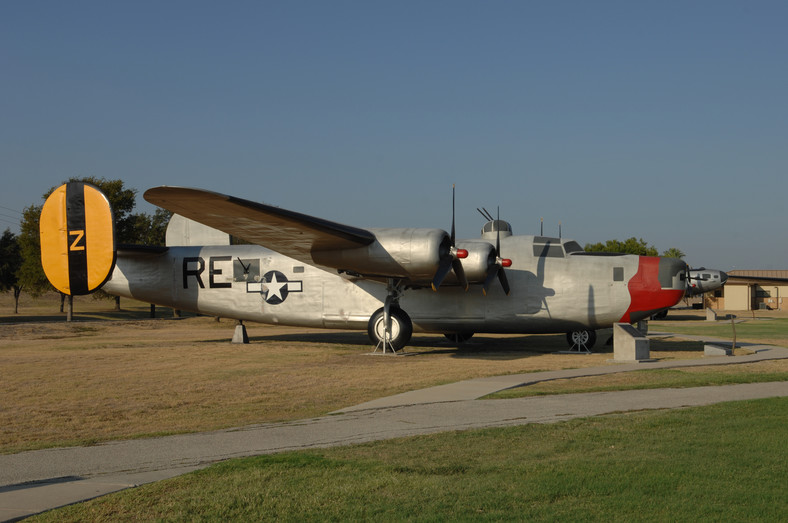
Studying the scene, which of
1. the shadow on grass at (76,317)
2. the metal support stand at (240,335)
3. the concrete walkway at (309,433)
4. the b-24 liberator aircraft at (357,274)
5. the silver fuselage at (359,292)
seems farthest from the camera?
the shadow on grass at (76,317)

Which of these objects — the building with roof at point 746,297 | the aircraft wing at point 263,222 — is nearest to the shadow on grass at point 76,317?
the aircraft wing at point 263,222

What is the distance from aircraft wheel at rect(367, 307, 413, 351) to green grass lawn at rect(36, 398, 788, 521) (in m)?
13.0

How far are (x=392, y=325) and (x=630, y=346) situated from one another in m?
7.18

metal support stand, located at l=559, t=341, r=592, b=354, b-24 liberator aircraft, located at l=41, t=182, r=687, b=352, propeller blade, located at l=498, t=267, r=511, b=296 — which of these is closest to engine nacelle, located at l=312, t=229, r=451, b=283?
b-24 liberator aircraft, located at l=41, t=182, r=687, b=352

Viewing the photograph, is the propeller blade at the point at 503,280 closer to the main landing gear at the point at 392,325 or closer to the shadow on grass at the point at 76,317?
the main landing gear at the point at 392,325

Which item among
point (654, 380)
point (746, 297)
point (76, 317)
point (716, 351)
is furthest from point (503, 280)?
point (746, 297)

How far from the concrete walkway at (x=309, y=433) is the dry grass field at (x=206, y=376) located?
3.00 ft

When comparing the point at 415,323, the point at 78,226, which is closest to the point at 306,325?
the point at 415,323

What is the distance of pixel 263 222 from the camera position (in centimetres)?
1830

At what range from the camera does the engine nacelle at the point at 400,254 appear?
19359 millimetres

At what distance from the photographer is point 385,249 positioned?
19.6m

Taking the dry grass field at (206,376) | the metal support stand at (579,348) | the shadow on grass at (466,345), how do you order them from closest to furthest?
the dry grass field at (206,376) → the shadow on grass at (466,345) → the metal support stand at (579,348)

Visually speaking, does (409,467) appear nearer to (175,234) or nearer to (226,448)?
(226,448)

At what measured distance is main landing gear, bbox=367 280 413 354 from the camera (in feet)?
71.4
